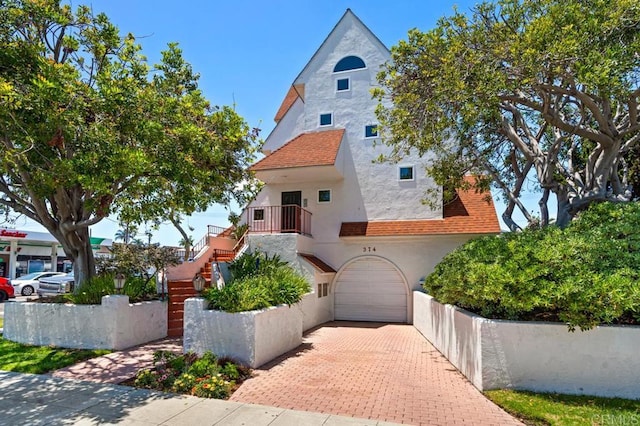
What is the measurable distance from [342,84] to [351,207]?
6060 mm

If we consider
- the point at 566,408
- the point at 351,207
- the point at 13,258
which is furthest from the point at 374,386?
the point at 13,258

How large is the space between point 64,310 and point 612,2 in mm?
14417

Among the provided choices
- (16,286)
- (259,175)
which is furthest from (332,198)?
(16,286)

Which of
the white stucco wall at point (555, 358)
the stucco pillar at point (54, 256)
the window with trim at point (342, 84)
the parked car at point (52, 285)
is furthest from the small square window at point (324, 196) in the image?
the stucco pillar at point (54, 256)

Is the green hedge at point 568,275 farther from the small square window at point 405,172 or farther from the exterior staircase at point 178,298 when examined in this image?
the exterior staircase at point 178,298

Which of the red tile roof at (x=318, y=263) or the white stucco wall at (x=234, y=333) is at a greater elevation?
the red tile roof at (x=318, y=263)

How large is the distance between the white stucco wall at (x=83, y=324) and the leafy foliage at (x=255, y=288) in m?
2.52

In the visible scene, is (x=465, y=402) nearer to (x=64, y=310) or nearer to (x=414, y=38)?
(x=414, y=38)

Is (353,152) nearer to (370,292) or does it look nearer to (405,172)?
(405,172)

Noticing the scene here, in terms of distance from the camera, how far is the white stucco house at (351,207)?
15.1m

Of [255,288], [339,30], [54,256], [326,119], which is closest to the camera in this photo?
[255,288]

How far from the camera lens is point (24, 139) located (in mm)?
7570

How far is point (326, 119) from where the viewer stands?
17578 mm

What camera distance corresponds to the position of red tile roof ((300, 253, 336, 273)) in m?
14.5
